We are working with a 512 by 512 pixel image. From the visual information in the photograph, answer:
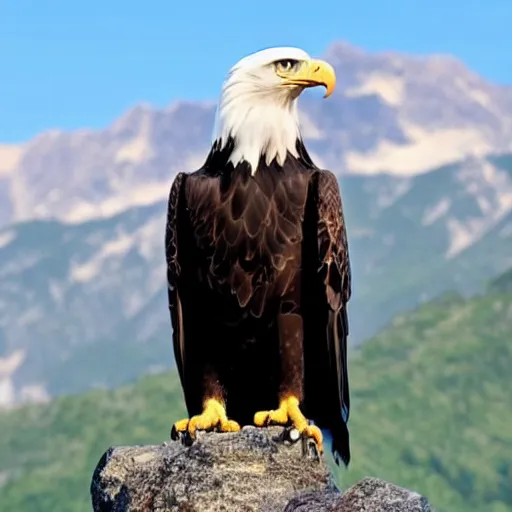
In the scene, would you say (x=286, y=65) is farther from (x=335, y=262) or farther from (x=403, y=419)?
(x=403, y=419)

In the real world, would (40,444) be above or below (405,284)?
below

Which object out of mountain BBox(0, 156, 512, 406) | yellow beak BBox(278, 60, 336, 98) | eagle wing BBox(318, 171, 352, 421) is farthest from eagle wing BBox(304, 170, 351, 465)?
mountain BBox(0, 156, 512, 406)

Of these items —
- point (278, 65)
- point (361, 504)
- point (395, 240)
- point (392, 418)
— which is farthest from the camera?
point (395, 240)

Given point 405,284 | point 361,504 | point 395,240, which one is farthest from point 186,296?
point 395,240

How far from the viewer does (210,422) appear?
6383 millimetres

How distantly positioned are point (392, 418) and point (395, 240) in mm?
125658

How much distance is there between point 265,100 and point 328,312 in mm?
1038

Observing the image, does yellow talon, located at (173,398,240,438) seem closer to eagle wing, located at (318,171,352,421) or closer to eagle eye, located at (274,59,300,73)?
eagle wing, located at (318,171,352,421)

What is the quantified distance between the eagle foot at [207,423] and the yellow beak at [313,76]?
1541 mm

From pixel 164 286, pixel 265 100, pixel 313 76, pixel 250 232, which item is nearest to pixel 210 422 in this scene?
pixel 250 232

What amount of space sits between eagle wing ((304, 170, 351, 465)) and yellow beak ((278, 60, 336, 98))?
0.42m

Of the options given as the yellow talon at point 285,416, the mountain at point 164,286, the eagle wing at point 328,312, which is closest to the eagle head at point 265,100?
the eagle wing at point 328,312

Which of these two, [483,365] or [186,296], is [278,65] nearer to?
[186,296]

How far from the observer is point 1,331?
19362 centimetres
